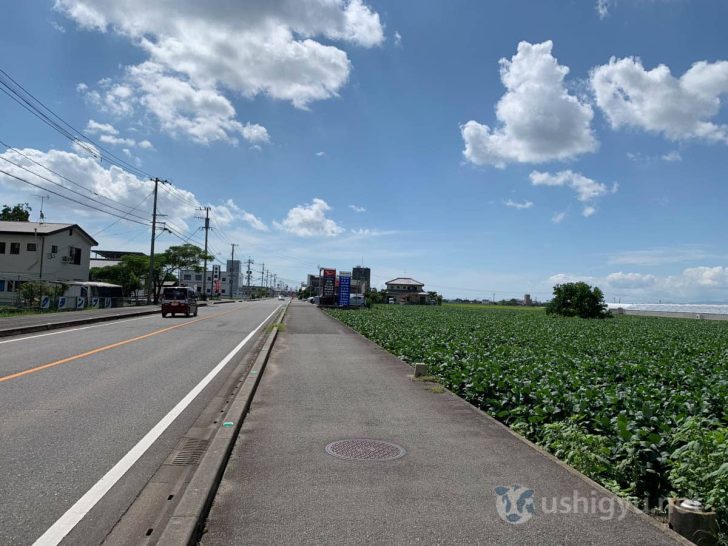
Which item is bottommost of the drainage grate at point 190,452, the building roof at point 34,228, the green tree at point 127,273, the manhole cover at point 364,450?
the drainage grate at point 190,452

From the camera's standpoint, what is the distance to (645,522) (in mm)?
3938

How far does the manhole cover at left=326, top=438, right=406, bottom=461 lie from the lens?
5.49 m

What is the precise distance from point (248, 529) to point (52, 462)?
8.69 feet

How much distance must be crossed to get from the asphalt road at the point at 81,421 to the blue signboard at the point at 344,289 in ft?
156

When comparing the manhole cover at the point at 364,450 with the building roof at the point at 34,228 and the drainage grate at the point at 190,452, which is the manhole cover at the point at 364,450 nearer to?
the drainage grate at the point at 190,452

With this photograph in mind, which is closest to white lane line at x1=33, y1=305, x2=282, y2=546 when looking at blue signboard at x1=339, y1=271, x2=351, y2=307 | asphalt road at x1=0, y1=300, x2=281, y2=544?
asphalt road at x1=0, y1=300, x2=281, y2=544

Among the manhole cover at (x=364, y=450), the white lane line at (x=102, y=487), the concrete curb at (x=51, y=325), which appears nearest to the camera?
the white lane line at (x=102, y=487)

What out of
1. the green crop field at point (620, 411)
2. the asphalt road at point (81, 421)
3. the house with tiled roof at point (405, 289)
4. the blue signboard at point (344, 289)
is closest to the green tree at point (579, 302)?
the blue signboard at point (344, 289)

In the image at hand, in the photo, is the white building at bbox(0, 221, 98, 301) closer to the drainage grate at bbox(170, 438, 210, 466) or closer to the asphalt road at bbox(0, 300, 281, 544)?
the asphalt road at bbox(0, 300, 281, 544)

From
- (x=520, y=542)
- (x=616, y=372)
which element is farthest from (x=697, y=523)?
(x=616, y=372)

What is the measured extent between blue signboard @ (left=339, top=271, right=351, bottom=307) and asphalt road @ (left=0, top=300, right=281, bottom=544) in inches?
1871

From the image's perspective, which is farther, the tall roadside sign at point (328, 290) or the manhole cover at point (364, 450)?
the tall roadside sign at point (328, 290)

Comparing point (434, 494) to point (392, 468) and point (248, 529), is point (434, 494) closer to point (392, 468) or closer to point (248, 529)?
point (392, 468)

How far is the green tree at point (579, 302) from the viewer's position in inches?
2276
